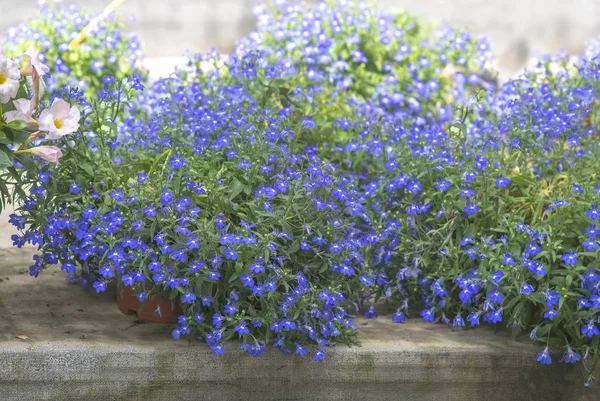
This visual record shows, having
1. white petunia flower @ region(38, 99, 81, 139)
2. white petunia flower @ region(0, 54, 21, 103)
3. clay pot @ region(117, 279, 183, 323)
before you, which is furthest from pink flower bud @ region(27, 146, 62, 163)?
clay pot @ region(117, 279, 183, 323)

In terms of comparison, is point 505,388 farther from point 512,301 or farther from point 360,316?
point 360,316

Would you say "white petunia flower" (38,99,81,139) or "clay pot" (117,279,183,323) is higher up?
"white petunia flower" (38,99,81,139)

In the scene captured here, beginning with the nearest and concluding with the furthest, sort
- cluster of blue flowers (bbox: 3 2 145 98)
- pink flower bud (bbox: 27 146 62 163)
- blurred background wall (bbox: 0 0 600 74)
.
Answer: pink flower bud (bbox: 27 146 62 163) → cluster of blue flowers (bbox: 3 2 145 98) → blurred background wall (bbox: 0 0 600 74)

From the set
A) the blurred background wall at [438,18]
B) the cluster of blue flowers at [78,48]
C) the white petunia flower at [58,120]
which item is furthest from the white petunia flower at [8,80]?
the blurred background wall at [438,18]

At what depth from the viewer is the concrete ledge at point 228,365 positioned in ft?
8.92

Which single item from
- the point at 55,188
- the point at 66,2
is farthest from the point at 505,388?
the point at 66,2

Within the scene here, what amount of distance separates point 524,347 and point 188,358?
1.04 meters

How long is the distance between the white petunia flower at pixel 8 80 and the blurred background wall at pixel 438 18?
492cm

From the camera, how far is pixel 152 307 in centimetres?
299

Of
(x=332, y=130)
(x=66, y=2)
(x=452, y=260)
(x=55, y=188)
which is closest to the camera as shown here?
(x=55, y=188)

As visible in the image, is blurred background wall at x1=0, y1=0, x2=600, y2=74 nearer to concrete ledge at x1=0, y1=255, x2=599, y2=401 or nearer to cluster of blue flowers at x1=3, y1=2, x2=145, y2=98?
cluster of blue flowers at x1=3, y1=2, x2=145, y2=98

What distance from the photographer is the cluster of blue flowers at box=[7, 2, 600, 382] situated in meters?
2.79

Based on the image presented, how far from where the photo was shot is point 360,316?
10.8ft

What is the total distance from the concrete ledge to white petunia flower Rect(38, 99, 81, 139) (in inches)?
23.7
